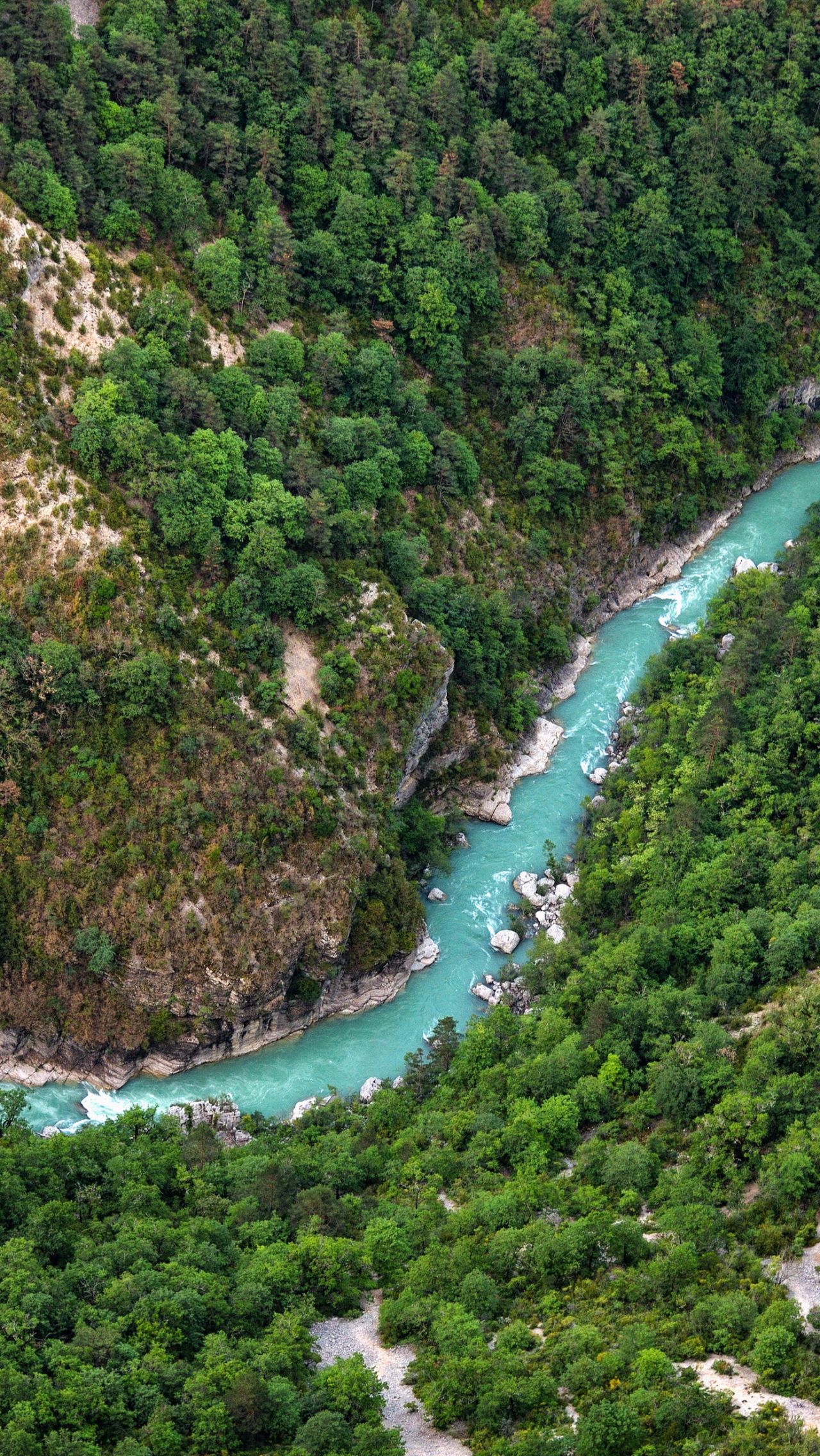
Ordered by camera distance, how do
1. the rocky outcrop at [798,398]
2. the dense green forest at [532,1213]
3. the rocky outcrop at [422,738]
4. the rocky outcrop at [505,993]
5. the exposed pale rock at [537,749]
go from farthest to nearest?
the rocky outcrop at [798,398] → the exposed pale rock at [537,749] → the rocky outcrop at [422,738] → the rocky outcrop at [505,993] → the dense green forest at [532,1213]

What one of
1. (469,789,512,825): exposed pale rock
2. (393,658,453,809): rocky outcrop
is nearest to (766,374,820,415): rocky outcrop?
(469,789,512,825): exposed pale rock

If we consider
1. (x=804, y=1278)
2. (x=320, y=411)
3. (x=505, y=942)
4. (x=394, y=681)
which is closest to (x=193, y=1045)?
(x=505, y=942)

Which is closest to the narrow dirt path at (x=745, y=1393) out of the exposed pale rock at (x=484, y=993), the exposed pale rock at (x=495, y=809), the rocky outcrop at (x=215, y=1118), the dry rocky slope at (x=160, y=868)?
the rocky outcrop at (x=215, y=1118)

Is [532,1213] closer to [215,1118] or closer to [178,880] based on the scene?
[215,1118]

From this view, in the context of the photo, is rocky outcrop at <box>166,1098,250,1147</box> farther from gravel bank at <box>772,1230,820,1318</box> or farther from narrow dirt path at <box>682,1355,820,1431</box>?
narrow dirt path at <box>682,1355,820,1431</box>

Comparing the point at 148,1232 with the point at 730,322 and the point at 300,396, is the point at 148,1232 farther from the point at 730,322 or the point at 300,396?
the point at 730,322

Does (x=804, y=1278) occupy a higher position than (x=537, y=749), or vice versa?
(x=804, y=1278)

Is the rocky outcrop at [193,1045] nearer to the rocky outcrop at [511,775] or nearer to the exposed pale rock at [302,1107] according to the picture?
the exposed pale rock at [302,1107]

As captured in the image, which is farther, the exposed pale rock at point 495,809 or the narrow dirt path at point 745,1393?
the exposed pale rock at point 495,809
